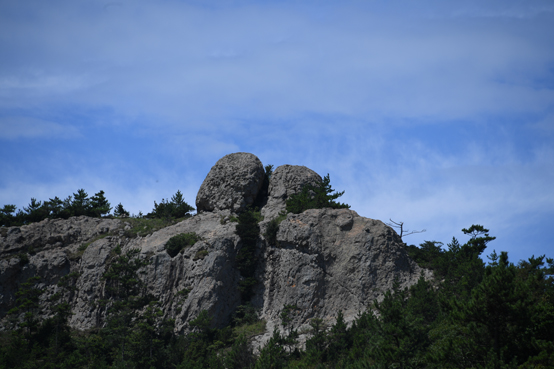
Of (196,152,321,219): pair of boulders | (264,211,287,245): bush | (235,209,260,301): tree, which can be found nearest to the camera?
(235,209,260,301): tree

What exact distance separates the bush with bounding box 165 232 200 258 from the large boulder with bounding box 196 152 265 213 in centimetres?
756

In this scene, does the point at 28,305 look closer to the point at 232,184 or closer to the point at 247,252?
the point at 247,252

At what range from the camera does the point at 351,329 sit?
40.5 metres

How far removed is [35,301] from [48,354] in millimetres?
6797

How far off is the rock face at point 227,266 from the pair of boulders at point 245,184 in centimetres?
427

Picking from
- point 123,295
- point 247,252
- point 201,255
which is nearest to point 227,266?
point 247,252

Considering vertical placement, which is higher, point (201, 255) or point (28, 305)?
point (201, 255)

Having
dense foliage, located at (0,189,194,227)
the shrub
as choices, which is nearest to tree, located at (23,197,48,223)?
dense foliage, located at (0,189,194,227)

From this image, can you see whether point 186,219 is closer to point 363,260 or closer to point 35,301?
point 35,301

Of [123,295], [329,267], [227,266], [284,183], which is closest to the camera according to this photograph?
[123,295]

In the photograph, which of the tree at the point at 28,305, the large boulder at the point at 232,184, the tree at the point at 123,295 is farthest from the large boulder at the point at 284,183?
the tree at the point at 28,305

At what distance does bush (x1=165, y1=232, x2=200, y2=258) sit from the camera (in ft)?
169

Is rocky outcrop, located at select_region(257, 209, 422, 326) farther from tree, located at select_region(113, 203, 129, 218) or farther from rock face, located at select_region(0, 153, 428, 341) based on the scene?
tree, located at select_region(113, 203, 129, 218)

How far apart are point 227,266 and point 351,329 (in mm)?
14353
